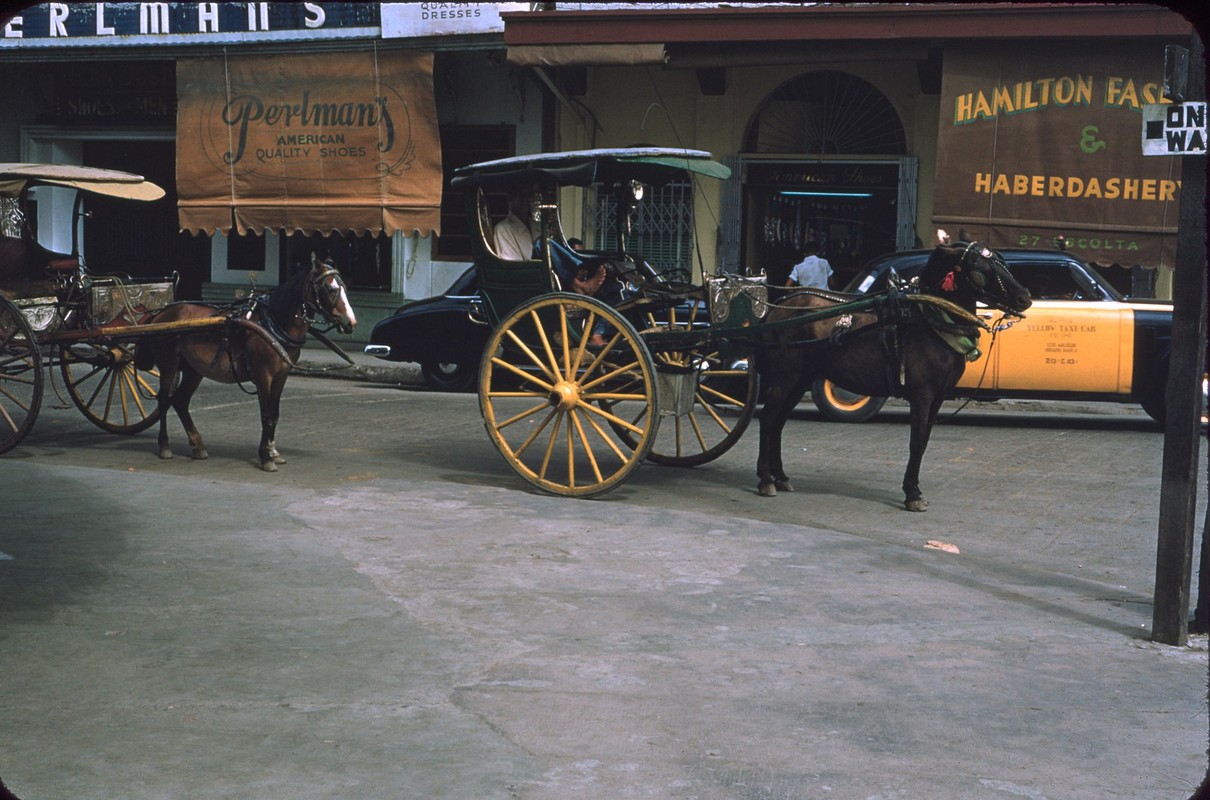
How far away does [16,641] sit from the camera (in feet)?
20.4

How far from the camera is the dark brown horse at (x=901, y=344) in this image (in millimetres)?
9375

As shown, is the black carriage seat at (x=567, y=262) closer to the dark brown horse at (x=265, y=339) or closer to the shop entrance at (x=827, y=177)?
the dark brown horse at (x=265, y=339)

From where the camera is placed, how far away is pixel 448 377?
671 inches

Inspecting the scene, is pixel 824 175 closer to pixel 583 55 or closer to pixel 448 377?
pixel 583 55

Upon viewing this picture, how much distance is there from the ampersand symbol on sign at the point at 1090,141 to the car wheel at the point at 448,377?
25.4 feet

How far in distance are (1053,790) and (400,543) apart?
14.5ft

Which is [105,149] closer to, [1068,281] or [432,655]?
[1068,281]

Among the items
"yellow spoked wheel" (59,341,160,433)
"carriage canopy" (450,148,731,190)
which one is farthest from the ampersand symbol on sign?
"yellow spoked wheel" (59,341,160,433)

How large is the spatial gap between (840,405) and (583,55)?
21.5 ft

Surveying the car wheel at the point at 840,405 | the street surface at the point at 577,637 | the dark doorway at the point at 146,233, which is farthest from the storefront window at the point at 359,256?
the street surface at the point at 577,637

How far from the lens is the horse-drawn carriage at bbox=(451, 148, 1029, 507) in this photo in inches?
372

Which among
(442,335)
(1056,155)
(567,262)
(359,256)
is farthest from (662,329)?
(359,256)

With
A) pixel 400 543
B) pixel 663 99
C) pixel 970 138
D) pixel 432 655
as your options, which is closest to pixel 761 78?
pixel 663 99

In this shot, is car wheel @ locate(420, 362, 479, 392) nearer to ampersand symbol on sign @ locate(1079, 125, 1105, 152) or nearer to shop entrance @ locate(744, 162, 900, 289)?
shop entrance @ locate(744, 162, 900, 289)
